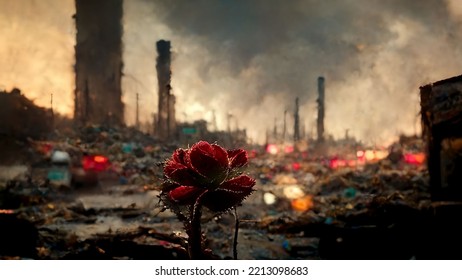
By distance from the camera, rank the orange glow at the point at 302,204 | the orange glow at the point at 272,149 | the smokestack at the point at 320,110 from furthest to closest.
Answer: the orange glow at the point at 272,149
the smokestack at the point at 320,110
the orange glow at the point at 302,204

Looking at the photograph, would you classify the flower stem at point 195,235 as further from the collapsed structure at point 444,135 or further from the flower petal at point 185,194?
the collapsed structure at point 444,135

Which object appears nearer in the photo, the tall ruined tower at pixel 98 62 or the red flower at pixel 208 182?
the red flower at pixel 208 182

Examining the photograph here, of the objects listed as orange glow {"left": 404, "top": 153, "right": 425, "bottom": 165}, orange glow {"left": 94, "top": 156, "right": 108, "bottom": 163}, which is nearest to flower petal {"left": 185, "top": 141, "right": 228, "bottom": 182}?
orange glow {"left": 94, "top": 156, "right": 108, "bottom": 163}

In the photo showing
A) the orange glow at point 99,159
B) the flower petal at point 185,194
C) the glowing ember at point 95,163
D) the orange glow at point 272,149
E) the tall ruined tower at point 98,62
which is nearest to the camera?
the flower petal at point 185,194

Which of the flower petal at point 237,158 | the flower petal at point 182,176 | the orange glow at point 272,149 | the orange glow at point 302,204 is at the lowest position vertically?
the orange glow at point 302,204

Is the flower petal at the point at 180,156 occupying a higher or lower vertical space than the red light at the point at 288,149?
lower

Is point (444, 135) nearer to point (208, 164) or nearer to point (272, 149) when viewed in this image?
point (208, 164)

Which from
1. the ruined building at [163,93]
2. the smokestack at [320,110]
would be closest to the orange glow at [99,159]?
the ruined building at [163,93]
